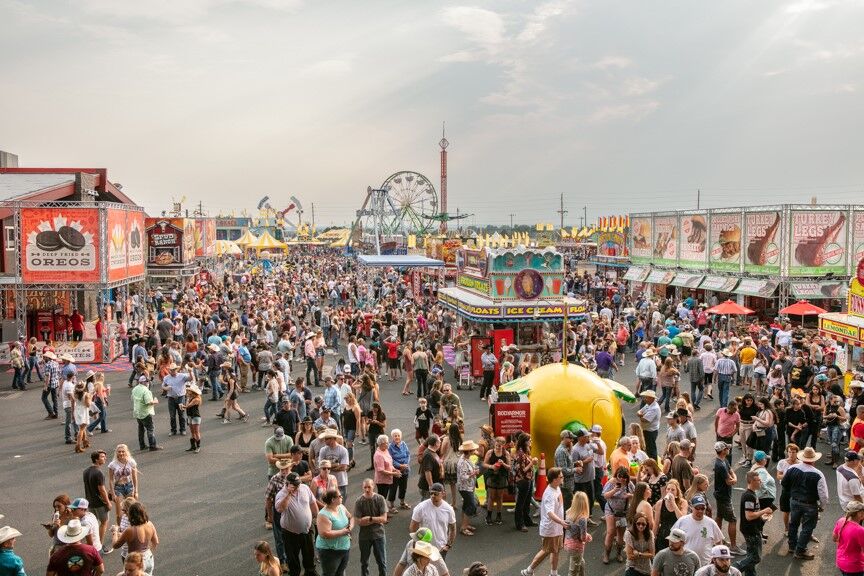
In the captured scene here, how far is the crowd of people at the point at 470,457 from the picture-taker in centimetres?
737

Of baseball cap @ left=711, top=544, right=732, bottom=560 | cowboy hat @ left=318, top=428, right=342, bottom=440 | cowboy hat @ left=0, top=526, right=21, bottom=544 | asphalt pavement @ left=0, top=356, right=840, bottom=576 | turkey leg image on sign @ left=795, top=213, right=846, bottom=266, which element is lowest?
asphalt pavement @ left=0, top=356, right=840, bottom=576

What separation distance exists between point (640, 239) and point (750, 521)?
34.0 metres

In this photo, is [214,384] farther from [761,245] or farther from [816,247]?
[816,247]

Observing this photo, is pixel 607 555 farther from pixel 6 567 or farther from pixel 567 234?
pixel 567 234

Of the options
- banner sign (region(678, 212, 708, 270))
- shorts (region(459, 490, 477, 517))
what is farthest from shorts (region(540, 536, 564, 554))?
banner sign (region(678, 212, 708, 270))

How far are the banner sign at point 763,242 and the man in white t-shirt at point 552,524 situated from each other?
23022 millimetres

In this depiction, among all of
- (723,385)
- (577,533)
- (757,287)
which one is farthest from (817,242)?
(577,533)

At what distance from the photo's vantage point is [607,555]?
8523 millimetres

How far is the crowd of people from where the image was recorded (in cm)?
737

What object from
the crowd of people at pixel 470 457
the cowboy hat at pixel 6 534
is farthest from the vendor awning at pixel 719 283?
the cowboy hat at pixel 6 534

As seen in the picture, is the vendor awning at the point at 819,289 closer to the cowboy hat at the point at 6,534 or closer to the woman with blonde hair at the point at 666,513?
the woman with blonde hair at the point at 666,513

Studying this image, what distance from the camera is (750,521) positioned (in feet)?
26.2

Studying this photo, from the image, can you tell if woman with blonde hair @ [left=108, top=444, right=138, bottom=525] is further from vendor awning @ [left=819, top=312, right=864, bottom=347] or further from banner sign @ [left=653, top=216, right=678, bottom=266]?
banner sign @ [left=653, top=216, right=678, bottom=266]

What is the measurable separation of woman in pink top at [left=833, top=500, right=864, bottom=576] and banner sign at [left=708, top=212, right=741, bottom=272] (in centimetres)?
2449
